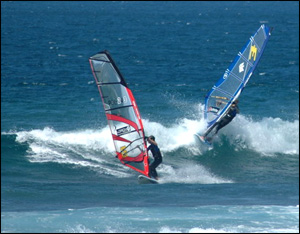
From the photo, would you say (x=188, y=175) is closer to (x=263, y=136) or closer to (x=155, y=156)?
(x=155, y=156)

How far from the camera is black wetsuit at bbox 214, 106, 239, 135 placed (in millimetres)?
19203

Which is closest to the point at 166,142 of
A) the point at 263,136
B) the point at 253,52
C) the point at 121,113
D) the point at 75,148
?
the point at 75,148

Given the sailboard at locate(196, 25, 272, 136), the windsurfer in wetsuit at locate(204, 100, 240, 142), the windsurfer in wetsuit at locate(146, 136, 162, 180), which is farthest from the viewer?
the sailboard at locate(196, 25, 272, 136)

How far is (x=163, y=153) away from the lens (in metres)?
19.8

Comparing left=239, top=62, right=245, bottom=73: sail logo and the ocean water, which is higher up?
left=239, top=62, right=245, bottom=73: sail logo

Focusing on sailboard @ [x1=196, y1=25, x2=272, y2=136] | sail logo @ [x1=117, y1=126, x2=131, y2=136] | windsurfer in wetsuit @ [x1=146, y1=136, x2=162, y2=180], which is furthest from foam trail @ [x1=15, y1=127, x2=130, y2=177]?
sailboard @ [x1=196, y1=25, x2=272, y2=136]

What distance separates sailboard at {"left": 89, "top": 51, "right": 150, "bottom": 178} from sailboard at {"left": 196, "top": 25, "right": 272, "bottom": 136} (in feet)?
13.4

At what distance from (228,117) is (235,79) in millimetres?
1375

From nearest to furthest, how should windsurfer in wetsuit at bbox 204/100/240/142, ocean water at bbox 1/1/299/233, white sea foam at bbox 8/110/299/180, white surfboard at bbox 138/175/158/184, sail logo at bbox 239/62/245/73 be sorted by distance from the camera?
ocean water at bbox 1/1/299/233, white surfboard at bbox 138/175/158/184, white sea foam at bbox 8/110/299/180, windsurfer in wetsuit at bbox 204/100/240/142, sail logo at bbox 239/62/245/73

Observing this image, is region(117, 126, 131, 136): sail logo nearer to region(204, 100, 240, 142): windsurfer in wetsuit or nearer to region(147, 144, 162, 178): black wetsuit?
region(147, 144, 162, 178): black wetsuit

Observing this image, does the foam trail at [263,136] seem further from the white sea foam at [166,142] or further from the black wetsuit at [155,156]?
the black wetsuit at [155,156]

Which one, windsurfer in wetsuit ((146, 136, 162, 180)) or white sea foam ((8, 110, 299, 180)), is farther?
white sea foam ((8, 110, 299, 180))

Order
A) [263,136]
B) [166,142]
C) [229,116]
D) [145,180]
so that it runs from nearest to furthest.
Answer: [145,180], [229,116], [166,142], [263,136]

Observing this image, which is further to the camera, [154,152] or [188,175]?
[188,175]
